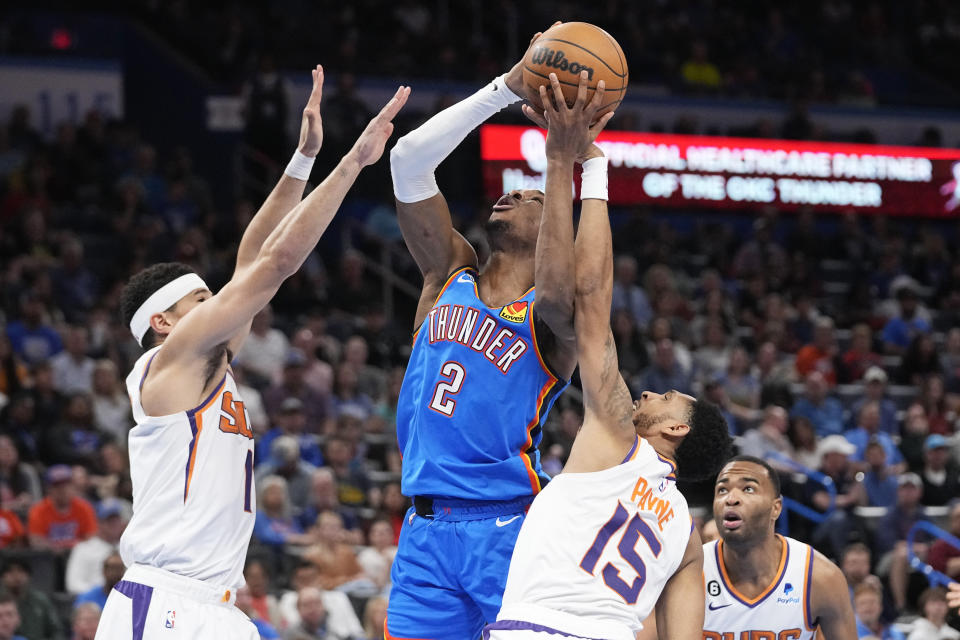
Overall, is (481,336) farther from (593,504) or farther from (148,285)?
(148,285)

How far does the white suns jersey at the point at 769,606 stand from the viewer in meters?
6.18

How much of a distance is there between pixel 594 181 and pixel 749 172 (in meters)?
14.4

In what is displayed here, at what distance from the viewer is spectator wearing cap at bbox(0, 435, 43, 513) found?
10.9m

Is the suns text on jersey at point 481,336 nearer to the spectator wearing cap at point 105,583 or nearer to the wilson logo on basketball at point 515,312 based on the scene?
the wilson logo on basketball at point 515,312

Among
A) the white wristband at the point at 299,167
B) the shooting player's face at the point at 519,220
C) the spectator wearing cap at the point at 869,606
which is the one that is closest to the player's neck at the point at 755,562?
the shooting player's face at the point at 519,220

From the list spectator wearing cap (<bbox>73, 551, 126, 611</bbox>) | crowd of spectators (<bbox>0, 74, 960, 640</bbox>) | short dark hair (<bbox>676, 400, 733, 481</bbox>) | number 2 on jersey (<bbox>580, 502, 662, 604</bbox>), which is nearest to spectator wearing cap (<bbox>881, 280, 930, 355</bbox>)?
crowd of spectators (<bbox>0, 74, 960, 640</bbox>)

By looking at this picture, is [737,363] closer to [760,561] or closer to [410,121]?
[410,121]

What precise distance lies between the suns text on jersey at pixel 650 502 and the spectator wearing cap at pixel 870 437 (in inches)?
382

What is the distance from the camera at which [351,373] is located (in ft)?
44.3

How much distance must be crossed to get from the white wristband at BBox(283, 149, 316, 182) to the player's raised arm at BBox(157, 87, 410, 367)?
23.2 inches

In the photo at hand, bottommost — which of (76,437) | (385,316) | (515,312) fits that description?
(76,437)

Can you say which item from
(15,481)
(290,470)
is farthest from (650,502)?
(15,481)

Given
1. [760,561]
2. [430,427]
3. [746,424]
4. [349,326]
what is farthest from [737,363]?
[430,427]

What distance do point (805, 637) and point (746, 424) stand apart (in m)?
8.51
